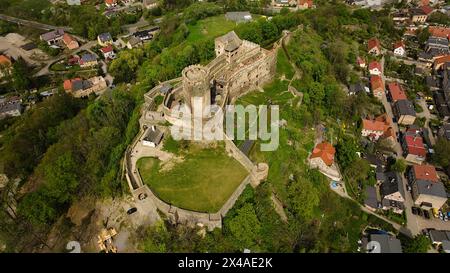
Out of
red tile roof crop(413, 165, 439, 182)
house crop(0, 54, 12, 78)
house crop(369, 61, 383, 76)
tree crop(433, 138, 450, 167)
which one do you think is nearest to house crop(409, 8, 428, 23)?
house crop(369, 61, 383, 76)

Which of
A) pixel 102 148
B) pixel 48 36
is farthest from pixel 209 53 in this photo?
pixel 48 36

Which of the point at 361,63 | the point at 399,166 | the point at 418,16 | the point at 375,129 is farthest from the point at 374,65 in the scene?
the point at 418,16

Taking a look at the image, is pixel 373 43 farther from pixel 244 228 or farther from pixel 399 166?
pixel 244 228

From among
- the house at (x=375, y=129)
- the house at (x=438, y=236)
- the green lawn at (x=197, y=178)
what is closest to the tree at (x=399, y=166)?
the house at (x=375, y=129)

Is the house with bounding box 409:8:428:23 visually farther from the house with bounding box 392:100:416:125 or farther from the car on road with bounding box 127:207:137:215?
the car on road with bounding box 127:207:137:215

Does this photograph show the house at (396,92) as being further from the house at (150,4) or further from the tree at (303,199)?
the house at (150,4)
